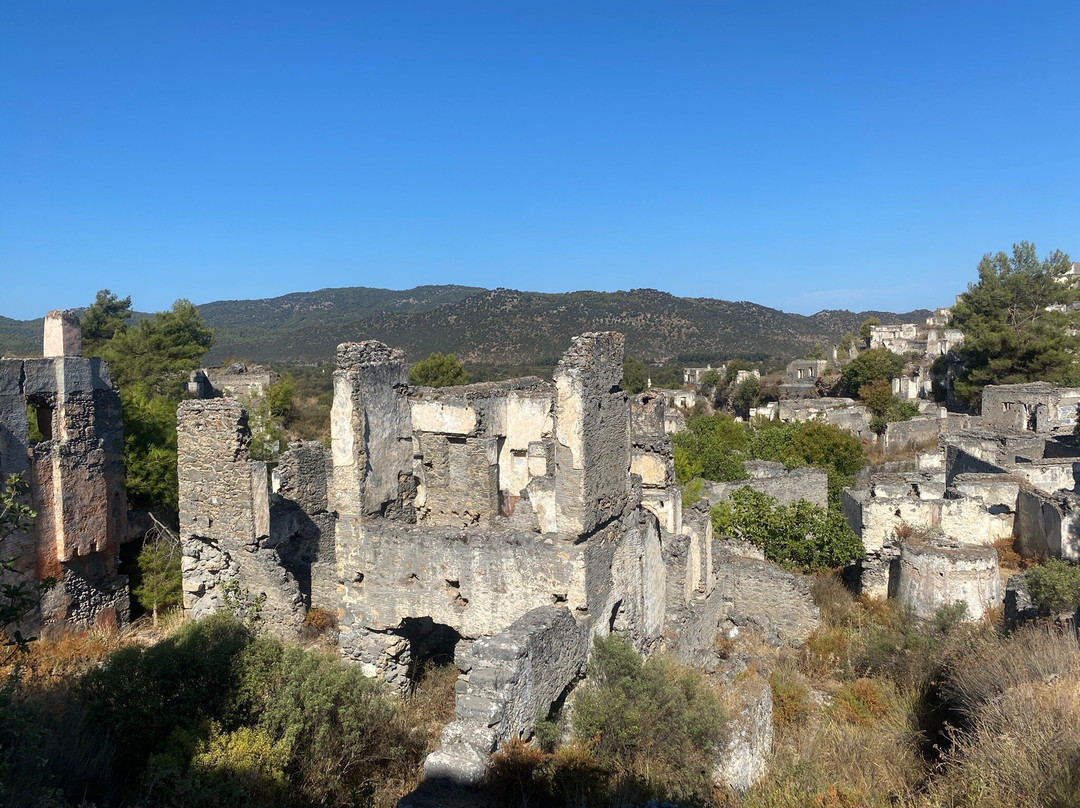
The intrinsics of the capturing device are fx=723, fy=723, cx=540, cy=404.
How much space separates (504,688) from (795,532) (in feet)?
31.3

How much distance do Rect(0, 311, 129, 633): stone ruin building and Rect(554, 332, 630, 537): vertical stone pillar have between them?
795 centimetres

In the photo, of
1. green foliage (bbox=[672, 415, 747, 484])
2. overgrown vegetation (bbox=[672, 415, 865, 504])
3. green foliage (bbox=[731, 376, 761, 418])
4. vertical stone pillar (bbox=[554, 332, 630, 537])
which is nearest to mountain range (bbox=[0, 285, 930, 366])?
green foliage (bbox=[731, 376, 761, 418])

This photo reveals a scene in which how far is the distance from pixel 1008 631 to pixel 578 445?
6340mm

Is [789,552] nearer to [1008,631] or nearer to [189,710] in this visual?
[1008,631]

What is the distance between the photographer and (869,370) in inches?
1517

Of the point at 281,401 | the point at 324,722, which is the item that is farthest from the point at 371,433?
the point at 281,401

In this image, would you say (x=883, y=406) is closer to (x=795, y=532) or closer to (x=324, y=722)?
(x=795, y=532)

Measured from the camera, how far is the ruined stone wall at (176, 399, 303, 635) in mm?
10055

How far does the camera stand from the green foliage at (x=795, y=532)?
13.7 m

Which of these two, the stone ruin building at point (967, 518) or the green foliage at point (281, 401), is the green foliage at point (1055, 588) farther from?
the green foliage at point (281, 401)

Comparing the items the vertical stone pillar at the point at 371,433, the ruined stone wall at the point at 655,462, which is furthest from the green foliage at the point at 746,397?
the vertical stone pillar at the point at 371,433

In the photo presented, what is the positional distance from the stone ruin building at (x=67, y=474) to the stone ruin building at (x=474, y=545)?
2073mm

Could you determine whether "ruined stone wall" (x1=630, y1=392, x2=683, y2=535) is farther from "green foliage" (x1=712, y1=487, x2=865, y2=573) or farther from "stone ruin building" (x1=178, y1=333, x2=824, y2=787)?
"green foliage" (x1=712, y1=487, x2=865, y2=573)

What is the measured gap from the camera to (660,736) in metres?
6.55
